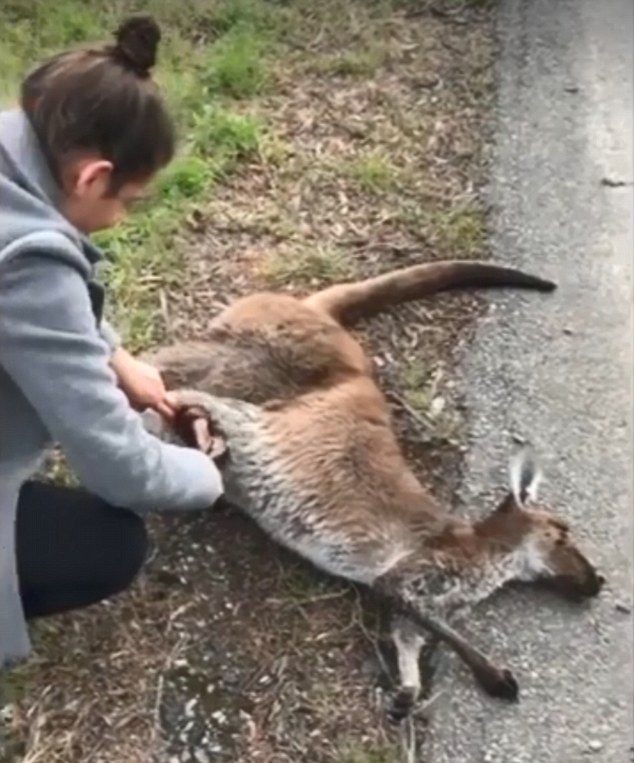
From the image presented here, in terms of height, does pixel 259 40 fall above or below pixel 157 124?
below

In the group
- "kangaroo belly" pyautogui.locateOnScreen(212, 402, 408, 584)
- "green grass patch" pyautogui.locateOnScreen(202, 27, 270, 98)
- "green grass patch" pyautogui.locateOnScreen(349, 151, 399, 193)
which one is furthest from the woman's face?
"green grass patch" pyautogui.locateOnScreen(202, 27, 270, 98)

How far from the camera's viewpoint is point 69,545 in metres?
3.09

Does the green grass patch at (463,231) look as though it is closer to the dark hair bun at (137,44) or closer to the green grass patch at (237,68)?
the green grass patch at (237,68)

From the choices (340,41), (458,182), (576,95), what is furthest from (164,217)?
(576,95)

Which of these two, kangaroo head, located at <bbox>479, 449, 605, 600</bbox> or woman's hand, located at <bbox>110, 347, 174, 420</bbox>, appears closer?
woman's hand, located at <bbox>110, 347, 174, 420</bbox>

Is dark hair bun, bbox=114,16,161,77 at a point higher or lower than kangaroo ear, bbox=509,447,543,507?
higher

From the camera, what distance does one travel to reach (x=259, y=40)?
18.3 feet

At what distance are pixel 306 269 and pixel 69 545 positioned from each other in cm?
166

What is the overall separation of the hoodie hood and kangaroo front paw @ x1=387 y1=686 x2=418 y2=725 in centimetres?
127

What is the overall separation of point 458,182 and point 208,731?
2.35 metres

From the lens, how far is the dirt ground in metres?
3.30

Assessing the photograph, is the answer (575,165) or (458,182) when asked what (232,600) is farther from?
(575,165)

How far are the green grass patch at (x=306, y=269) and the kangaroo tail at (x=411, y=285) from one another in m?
0.11

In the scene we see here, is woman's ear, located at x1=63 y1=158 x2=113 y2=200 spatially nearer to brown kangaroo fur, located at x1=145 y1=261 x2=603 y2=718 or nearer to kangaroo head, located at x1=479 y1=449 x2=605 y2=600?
brown kangaroo fur, located at x1=145 y1=261 x2=603 y2=718
